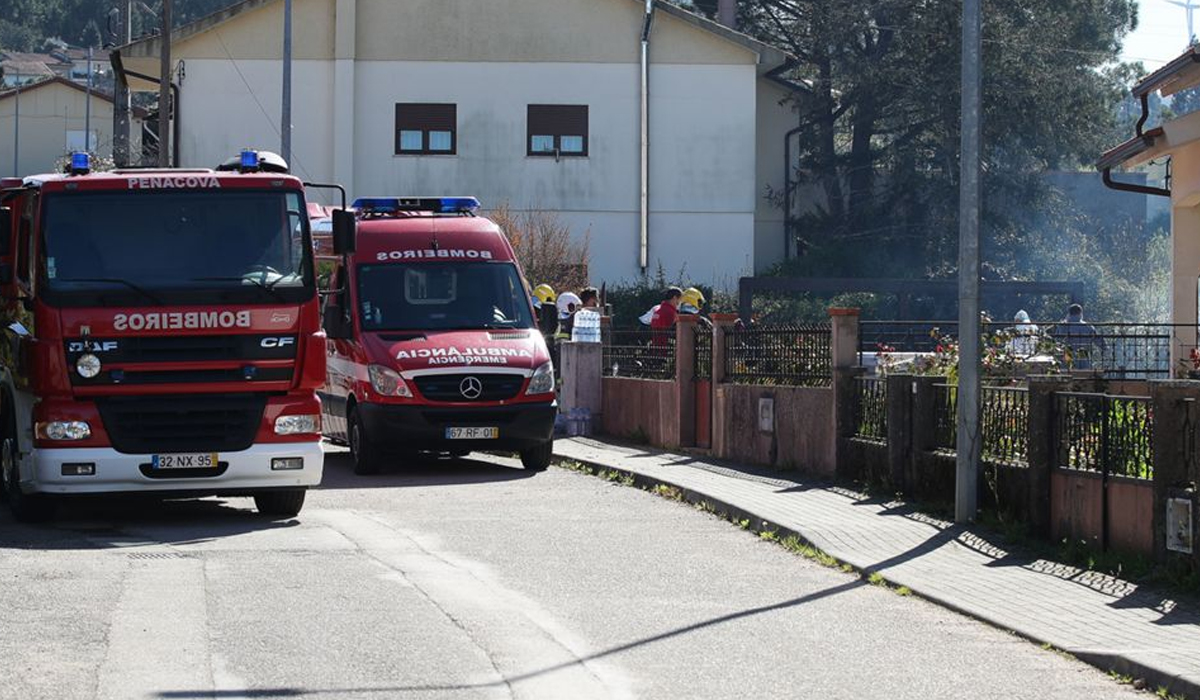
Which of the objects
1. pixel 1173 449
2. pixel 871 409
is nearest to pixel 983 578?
pixel 1173 449

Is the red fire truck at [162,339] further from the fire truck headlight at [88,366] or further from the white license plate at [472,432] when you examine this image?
the white license plate at [472,432]

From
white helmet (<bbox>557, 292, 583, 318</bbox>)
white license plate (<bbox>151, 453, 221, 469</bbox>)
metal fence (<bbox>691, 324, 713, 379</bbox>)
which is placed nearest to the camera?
white license plate (<bbox>151, 453, 221, 469</bbox>)

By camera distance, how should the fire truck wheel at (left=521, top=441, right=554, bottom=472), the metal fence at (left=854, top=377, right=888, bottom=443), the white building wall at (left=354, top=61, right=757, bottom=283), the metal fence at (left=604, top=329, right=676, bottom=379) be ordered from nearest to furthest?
the metal fence at (left=854, top=377, right=888, bottom=443), the fire truck wheel at (left=521, top=441, right=554, bottom=472), the metal fence at (left=604, top=329, right=676, bottom=379), the white building wall at (left=354, top=61, right=757, bottom=283)

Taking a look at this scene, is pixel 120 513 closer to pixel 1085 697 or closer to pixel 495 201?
pixel 1085 697

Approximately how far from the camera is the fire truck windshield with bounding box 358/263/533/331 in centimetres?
1920

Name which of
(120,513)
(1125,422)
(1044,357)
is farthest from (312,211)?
(1125,422)

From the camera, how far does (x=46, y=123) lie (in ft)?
284

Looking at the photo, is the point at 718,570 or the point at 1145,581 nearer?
the point at 1145,581

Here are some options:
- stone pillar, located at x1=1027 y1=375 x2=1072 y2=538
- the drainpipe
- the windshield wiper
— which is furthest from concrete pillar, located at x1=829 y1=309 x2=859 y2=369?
the drainpipe

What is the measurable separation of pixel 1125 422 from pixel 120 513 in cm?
827

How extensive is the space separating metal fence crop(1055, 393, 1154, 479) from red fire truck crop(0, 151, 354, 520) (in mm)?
5567

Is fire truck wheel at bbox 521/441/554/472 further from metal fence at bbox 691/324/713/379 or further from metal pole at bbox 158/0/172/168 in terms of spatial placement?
metal pole at bbox 158/0/172/168

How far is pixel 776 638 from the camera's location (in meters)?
9.19

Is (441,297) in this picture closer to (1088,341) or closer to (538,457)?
(538,457)
